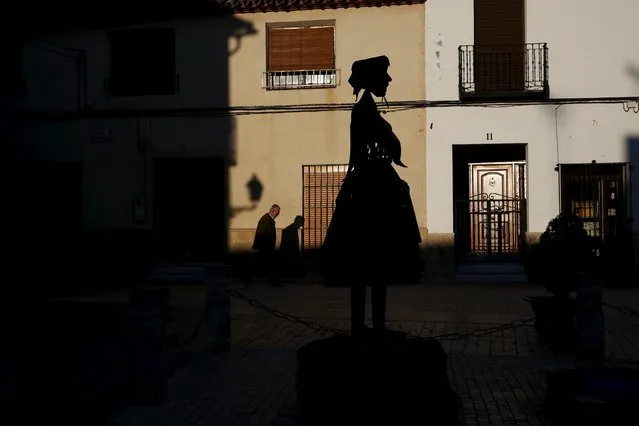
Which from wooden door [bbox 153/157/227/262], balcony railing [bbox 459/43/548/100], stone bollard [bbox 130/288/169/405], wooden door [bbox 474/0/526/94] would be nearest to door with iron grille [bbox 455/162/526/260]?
balcony railing [bbox 459/43/548/100]

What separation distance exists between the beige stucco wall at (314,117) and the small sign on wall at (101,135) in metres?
2.92

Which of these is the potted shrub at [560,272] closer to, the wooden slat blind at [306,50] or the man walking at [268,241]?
the man walking at [268,241]

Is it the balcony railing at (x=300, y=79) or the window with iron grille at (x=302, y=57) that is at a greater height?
the window with iron grille at (x=302, y=57)

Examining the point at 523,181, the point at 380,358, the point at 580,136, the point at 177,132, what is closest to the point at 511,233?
the point at 523,181

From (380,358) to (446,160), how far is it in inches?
441

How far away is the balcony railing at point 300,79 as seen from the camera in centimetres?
1588

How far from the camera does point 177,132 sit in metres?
16.3

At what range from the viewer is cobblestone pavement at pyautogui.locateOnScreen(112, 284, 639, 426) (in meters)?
5.26

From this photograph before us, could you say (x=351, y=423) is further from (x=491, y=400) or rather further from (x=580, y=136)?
(x=580, y=136)

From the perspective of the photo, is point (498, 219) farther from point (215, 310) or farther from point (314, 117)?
point (215, 310)

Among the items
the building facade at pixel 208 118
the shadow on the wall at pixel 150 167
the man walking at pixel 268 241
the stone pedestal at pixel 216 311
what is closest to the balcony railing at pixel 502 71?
the building facade at pixel 208 118

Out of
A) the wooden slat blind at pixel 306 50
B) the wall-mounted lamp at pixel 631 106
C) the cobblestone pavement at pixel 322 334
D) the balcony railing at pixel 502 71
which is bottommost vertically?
the cobblestone pavement at pixel 322 334

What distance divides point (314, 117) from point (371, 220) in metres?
11.2

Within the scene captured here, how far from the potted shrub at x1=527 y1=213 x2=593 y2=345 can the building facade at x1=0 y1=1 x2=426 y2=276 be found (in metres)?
7.57
